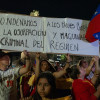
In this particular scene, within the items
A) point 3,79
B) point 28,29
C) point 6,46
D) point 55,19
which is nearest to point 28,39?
point 28,29

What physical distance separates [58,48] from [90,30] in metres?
0.82

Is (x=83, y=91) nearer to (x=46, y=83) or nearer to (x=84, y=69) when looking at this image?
(x=84, y=69)

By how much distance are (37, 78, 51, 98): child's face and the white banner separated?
135 cm

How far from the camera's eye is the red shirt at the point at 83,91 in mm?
3095

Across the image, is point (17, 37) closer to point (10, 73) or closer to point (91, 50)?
point (10, 73)

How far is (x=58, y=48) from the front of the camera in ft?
12.6

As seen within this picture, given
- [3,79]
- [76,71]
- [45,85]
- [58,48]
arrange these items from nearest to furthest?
[45,85], [3,79], [76,71], [58,48]

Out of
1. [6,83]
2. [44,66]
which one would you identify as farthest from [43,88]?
[44,66]

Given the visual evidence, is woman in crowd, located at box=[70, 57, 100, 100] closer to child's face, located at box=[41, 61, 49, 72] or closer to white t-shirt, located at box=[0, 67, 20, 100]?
child's face, located at box=[41, 61, 49, 72]

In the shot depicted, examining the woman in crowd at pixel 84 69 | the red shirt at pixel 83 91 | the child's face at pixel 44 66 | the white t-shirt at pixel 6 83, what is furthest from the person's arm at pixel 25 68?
the woman in crowd at pixel 84 69

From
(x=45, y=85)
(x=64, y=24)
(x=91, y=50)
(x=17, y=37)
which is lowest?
(x=45, y=85)

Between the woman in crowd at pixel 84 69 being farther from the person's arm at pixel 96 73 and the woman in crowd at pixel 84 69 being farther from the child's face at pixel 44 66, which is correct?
the child's face at pixel 44 66

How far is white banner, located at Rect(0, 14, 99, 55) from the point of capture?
366 centimetres

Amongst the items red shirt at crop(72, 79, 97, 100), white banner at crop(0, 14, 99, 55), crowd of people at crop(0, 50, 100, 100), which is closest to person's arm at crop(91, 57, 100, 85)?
crowd of people at crop(0, 50, 100, 100)
